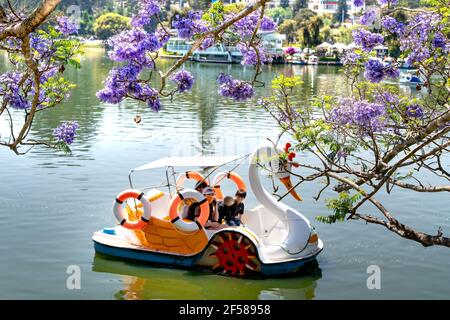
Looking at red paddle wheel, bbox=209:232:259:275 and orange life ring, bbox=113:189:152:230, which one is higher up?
orange life ring, bbox=113:189:152:230

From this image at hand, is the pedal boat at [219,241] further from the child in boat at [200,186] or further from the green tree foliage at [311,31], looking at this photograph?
the green tree foliage at [311,31]

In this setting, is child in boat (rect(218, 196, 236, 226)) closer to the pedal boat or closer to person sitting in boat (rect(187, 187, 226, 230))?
person sitting in boat (rect(187, 187, 226, 230))

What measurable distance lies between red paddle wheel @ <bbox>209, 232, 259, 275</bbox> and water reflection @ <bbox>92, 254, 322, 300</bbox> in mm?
203

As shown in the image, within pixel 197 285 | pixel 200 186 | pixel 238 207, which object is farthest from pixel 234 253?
pixel 200 186

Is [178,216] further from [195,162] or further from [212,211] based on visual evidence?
[195,162]

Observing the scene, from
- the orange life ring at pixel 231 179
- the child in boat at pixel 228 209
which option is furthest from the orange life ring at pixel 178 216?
the orange life ring at pixel 231 179

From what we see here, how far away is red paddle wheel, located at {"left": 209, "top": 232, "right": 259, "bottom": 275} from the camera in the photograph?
13.6 metres

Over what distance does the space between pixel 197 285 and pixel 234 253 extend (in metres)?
0.91

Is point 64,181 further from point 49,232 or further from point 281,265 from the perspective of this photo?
point 281,265

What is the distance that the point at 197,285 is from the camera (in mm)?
13516

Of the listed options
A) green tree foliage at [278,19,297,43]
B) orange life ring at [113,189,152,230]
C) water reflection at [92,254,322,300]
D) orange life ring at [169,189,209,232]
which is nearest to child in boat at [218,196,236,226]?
orange life ring at [169,189,209,232]

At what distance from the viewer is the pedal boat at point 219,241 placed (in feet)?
44.8

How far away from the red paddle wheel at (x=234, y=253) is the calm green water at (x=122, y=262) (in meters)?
0.25

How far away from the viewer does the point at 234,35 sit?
997 centimetres
